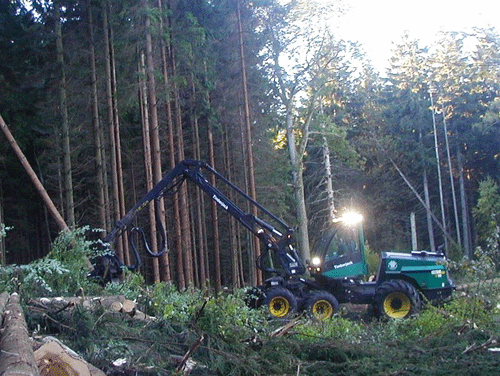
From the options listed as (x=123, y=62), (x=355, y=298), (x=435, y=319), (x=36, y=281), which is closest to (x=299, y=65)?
(x=123, y=62)

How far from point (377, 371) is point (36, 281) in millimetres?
5078

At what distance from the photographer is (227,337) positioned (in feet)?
28.1

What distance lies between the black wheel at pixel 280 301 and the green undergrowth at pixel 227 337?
14.1 feet

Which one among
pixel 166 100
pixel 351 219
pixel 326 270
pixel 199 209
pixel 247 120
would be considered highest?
pixel 166 100

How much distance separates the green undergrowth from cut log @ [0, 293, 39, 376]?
0.50 metres

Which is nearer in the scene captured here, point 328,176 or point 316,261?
point 316,261

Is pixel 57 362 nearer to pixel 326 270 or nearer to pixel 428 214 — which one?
pixel 326 270

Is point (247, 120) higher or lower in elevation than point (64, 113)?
higher

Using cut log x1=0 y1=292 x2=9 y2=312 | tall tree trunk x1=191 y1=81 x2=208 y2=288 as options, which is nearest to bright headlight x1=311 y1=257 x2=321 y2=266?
tall tree trunk x1=191 y1=81 x2=208 y2=288

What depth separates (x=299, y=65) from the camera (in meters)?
31.9

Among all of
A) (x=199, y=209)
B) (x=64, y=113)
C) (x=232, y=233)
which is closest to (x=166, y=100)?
(x=64, y=113)

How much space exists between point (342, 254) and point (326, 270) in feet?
2.03

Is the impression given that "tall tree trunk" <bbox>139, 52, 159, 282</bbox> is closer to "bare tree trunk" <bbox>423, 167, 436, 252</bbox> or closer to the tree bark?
the tree bark

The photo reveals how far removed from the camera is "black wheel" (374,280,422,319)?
17.0m
